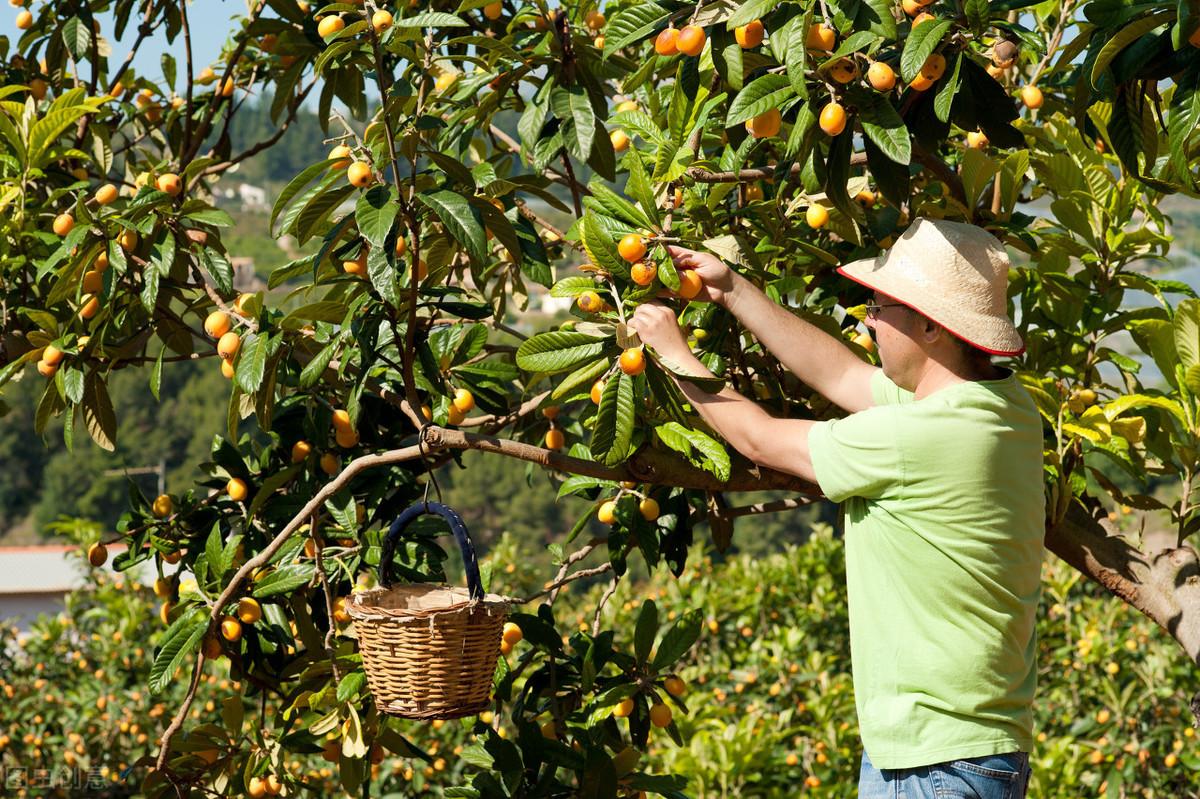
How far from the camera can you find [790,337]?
71.0 inches

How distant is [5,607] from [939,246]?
55.6 feet

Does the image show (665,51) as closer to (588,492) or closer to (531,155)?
(531,155)

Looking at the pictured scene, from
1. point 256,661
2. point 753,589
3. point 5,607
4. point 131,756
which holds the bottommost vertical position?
point 5,607

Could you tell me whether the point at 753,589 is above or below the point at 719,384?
below

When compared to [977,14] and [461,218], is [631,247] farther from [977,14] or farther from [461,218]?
[977,14]

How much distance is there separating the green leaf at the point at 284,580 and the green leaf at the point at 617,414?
691mm

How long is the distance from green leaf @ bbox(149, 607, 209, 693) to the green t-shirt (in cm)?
114

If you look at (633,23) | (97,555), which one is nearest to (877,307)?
(633,23)

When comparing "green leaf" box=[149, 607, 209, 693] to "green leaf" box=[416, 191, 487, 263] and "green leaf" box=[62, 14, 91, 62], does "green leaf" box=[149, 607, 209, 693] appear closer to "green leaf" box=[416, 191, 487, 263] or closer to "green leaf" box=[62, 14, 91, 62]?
"green leaf" box=[416, 191, 487, 263]

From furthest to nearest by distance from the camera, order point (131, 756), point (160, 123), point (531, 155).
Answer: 1. point (131, 756)
2. point (160, 123)
3. point (531, 155)

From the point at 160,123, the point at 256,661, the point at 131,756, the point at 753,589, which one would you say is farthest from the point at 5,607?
the point at 256,661

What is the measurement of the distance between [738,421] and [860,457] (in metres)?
0.17

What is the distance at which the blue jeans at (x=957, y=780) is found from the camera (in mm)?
1582

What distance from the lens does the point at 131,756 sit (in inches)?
192
